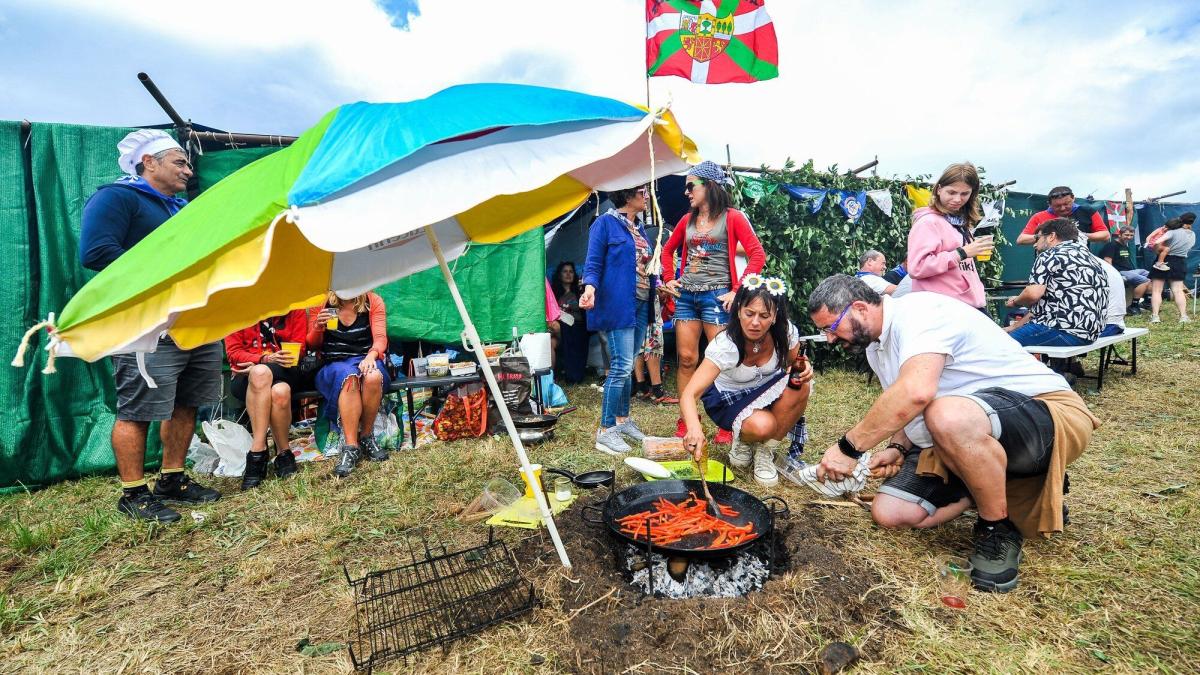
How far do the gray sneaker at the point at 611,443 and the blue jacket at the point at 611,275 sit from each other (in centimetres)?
85

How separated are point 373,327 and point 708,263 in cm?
294

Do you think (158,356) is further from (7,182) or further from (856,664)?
(856,664)

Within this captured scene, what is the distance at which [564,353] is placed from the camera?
700 cm

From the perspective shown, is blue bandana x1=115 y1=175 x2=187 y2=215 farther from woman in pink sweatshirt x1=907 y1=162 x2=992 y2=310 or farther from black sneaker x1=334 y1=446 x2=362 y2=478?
woman in pink sweatshirt x1=907 y1=162 x2=992 y2=310

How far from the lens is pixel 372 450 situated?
4320mm

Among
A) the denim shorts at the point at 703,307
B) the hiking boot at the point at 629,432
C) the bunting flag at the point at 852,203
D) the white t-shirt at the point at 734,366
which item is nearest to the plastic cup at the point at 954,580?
the white t-shirt at the point at 734,366

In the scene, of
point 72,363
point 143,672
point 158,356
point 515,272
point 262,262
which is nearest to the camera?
point 262,262

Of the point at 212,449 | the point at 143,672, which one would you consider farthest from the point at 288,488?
the point at 143,672

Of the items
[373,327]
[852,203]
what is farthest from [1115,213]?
[373,327]

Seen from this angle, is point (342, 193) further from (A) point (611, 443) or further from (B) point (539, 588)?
(A) point (611, 443)

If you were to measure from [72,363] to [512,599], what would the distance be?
4159mm

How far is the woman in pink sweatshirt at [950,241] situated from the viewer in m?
3.67

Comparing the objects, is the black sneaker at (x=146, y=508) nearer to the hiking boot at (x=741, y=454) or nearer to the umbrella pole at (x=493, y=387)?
the umbrella pole at (x=493, y=387)

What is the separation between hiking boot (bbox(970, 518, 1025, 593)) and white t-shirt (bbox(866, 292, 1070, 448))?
0.61m
